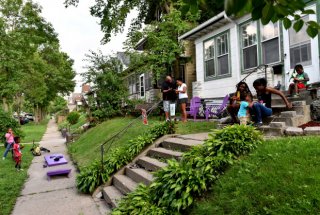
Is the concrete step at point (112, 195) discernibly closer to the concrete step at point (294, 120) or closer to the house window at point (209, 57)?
the concrete step at point (294, 120)

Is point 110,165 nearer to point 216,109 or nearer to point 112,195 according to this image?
point 112,195

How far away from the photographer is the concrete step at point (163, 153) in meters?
6.82

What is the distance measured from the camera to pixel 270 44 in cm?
1121

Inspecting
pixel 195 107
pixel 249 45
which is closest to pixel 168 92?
pixel 195 107

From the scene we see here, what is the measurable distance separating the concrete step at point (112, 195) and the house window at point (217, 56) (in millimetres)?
8338

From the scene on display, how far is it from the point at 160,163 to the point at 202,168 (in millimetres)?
2244

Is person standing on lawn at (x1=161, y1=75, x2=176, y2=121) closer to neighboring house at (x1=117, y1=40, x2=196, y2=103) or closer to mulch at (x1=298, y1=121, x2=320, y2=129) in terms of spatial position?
mulch at (x1=298, y1=121, x2=320, y2=129)

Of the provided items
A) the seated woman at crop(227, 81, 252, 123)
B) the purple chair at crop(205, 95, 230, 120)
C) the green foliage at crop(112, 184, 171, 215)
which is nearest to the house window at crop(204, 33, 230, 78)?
the purple chair at crop(205, 95, 230, 120)

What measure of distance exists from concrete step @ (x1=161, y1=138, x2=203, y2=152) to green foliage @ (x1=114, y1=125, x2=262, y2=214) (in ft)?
4.76

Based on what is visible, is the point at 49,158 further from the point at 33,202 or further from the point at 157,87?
the point at 157,87

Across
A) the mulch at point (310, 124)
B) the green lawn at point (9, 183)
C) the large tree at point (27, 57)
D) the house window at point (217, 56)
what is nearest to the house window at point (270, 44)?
the house window at point (217, 56)

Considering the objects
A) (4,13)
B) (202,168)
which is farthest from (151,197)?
(4,13)

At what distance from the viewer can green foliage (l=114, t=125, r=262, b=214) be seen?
14.8 ft

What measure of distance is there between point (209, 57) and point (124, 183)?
31.3 feet
